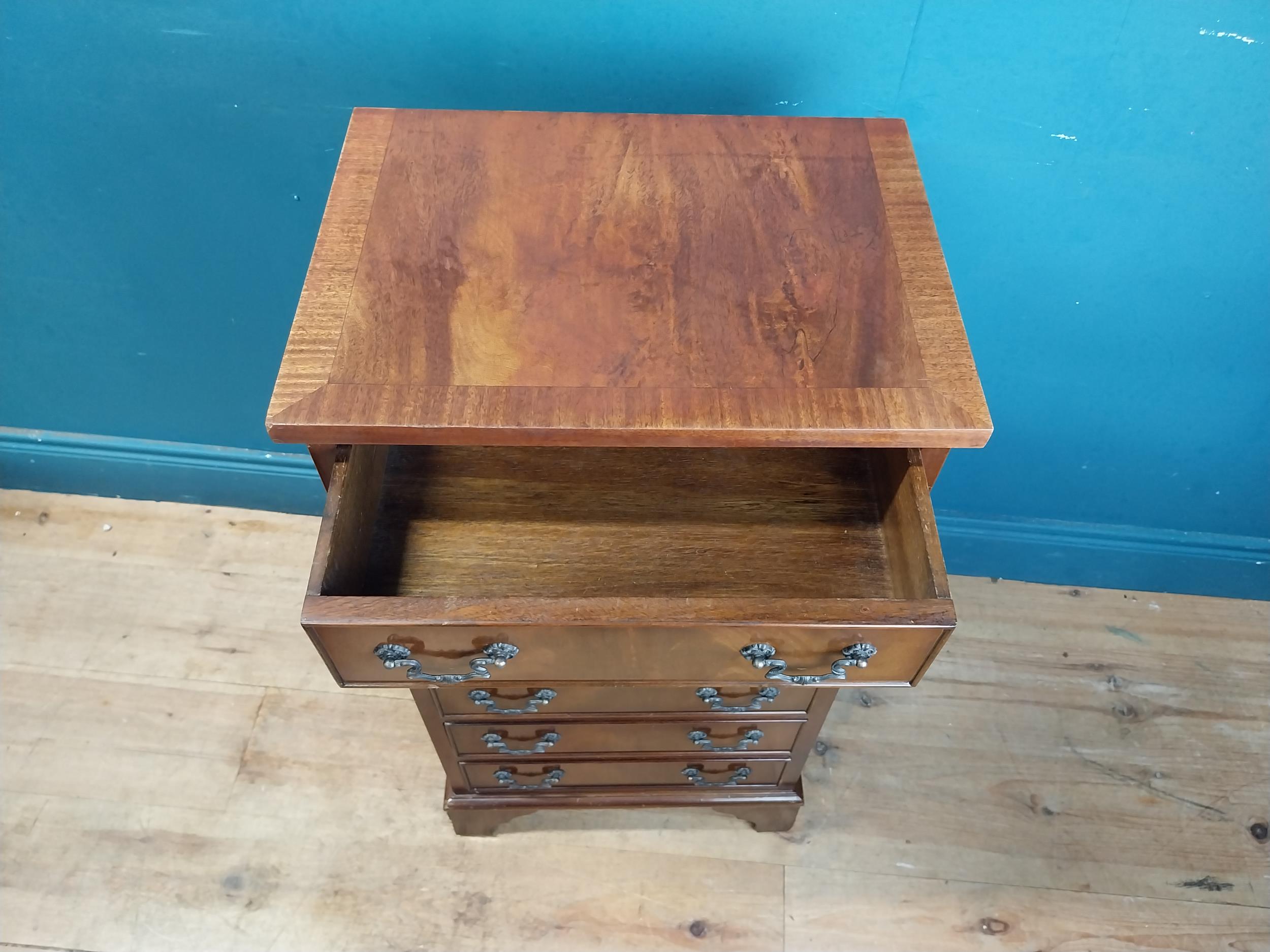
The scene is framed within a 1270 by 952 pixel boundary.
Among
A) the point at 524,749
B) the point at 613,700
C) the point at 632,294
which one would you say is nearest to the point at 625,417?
the point at 632,294

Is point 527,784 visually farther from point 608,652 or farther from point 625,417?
point 625,417

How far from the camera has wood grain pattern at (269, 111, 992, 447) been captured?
67 centimetres

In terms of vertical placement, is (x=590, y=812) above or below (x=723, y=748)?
below

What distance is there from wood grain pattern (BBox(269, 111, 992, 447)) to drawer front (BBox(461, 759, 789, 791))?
1.75 ft

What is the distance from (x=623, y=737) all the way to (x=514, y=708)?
0.52ft

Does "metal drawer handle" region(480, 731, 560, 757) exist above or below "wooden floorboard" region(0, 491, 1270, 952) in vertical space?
above

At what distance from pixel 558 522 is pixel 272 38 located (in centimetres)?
61

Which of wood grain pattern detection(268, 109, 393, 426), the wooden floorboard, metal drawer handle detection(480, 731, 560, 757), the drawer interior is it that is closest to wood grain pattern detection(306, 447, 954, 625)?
the drawer interior

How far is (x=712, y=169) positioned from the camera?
2.69 feet

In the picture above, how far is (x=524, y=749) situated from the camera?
100 centimetres

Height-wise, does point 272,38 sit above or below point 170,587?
above

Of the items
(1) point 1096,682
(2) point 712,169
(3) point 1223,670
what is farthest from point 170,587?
(3) point 1223,670

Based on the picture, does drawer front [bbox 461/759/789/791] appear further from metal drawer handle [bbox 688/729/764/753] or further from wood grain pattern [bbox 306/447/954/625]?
wood grain pattern [bbox 306/447/954/625]

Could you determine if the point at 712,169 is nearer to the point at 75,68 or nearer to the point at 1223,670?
the point at 75,68
